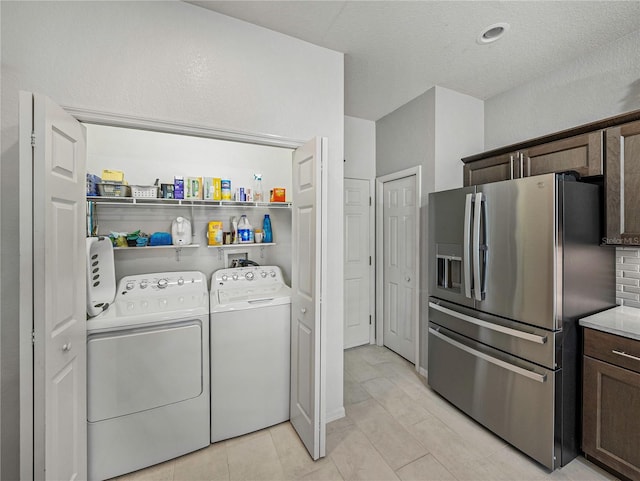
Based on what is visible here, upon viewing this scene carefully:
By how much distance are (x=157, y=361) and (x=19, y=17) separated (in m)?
1.98

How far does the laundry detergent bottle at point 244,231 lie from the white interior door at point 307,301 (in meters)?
0.78

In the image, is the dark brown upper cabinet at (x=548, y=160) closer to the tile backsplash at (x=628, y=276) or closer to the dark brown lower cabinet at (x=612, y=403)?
the tile backsplash at (x=628, y=276)

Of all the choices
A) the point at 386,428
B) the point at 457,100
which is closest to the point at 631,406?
the point at 386,428

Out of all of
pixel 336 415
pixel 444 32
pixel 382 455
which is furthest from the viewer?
pixel 336 415

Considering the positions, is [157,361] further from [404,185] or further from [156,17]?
[404,185]

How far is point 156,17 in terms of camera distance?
5.40 feet

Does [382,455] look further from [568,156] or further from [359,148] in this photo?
[359,148]

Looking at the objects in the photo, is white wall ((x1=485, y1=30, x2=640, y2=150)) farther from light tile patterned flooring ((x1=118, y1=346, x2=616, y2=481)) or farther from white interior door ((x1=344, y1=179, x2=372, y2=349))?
light tile patterned flooring ((x1=118, y1=346, x2=616, y2=481))

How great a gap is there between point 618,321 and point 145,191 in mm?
3364

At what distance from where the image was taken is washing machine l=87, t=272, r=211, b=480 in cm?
160

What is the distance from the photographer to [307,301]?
71.6 inches

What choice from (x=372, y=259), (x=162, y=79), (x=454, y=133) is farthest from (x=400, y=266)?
(x=162, y=79)

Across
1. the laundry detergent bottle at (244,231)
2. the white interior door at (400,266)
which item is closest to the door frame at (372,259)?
the white interior door at (400,266)

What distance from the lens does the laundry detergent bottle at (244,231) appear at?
2.63 meters
